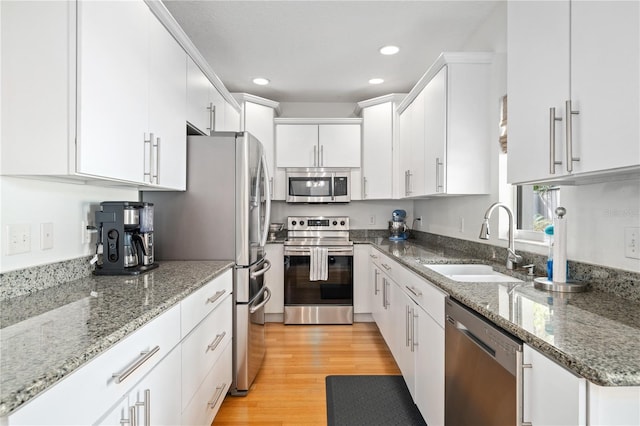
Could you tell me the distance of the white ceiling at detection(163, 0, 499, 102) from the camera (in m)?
2.34

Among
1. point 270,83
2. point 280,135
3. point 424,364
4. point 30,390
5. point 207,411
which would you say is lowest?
point 207,411

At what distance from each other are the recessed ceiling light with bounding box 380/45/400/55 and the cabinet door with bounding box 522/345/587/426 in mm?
2594

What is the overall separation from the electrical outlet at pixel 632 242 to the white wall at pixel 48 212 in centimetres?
229

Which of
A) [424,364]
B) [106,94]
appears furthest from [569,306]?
[106,94]

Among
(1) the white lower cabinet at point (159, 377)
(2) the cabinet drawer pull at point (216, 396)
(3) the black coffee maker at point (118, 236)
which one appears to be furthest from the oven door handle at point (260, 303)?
(3) the black coffee maker at point (118, 236)

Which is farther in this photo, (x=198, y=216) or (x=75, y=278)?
(x=198, y=216)

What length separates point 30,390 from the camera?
2.16 ft

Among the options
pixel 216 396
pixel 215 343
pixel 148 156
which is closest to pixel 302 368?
pixel 216 396

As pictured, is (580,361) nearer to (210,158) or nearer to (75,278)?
(75,278)

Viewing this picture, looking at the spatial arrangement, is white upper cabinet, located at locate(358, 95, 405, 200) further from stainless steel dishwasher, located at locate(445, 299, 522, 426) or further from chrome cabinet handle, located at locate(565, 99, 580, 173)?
chrome cabinet handle, located at locate(565, 99, 580, 173)

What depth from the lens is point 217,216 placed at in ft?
7.39

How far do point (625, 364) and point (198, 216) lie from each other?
210 cm

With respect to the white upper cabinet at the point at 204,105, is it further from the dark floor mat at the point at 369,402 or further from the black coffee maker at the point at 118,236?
the dark floor mat at the point at 369,402

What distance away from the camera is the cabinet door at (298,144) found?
4008 mm
